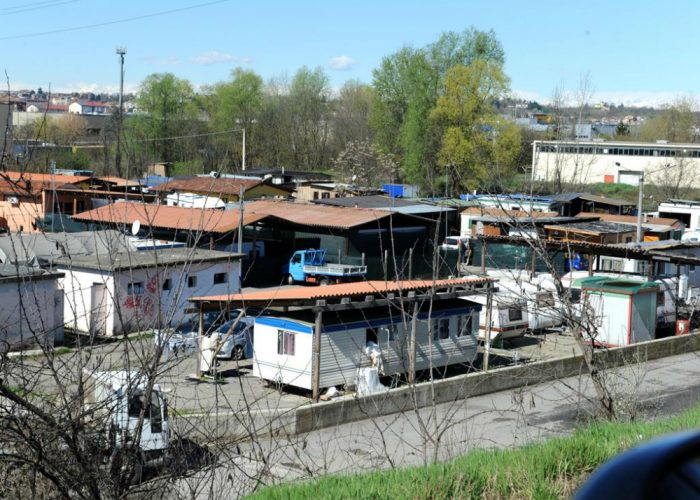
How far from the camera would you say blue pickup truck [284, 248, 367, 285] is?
28281mm

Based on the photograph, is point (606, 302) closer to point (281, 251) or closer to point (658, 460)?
A: point (281, 251)

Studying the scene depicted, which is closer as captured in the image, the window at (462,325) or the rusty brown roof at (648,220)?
the window at (462,325)

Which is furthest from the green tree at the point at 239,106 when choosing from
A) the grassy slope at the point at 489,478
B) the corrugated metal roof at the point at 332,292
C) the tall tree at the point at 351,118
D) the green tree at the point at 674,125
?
the grassy slope at the point at 489,478

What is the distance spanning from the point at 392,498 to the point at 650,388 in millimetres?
12934

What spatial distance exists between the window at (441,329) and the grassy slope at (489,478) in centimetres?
1079

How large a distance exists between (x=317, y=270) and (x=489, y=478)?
23.4 m

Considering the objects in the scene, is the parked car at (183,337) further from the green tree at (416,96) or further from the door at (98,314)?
the green tree at (416,96)

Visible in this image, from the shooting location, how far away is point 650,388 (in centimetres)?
1667

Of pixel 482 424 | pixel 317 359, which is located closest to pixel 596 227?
pixel 482 424

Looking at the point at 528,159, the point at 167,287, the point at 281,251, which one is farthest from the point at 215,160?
the point at 167,287

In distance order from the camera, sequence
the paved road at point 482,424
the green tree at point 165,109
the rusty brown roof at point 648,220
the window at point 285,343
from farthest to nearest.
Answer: the green tree at point 165,109
the rusty brown roof at point 648,220
the window at point 285,343
the paved road at point 482,424

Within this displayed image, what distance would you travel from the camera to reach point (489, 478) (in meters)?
5.43

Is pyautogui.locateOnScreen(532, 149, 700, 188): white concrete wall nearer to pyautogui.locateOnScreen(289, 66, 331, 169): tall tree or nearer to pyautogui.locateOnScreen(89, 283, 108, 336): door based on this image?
pyautogui.locateOnScreen(289, 66, 331, 169): tall tree

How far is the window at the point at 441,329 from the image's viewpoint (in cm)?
1719
